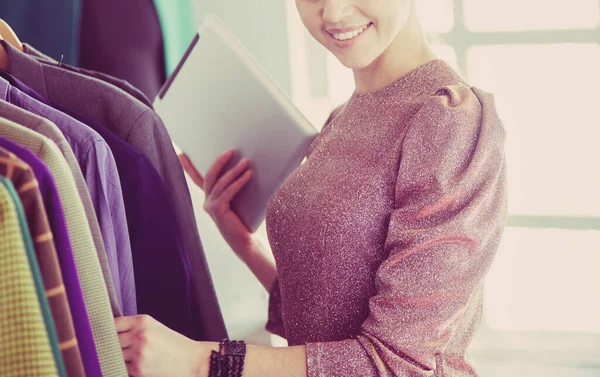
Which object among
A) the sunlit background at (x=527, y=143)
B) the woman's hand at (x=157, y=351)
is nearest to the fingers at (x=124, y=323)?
the woman's hand at (x=157, y=351)

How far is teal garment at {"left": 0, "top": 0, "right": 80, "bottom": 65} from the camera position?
1.01 metres

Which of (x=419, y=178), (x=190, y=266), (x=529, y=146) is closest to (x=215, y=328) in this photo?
(x=190, y=266)

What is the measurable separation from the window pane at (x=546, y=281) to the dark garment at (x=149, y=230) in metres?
0.83

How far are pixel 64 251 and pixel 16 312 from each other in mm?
86

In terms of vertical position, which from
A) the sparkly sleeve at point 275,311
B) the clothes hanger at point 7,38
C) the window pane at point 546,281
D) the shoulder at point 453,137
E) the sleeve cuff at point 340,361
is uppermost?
the clothes hanger at point 7,38

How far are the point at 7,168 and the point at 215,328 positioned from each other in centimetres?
47

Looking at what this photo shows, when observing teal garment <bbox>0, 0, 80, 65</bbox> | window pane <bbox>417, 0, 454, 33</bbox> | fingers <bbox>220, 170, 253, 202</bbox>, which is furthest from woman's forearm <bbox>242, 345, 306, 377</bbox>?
window pane <bbox>417, 0, 454, 33</bbox>

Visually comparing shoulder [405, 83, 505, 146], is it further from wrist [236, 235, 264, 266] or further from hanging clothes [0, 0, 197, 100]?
hanging clothes [0, 0, 197, 100]

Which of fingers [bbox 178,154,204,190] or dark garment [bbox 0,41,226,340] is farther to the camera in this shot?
fingers [bbox 178,154,204,190]

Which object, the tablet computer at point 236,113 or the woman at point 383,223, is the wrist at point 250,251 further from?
the woman at point 383,223

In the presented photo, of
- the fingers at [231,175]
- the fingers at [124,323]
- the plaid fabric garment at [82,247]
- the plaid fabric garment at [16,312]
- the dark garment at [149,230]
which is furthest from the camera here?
the fingers at [231,175]

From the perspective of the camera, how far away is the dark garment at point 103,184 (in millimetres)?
658

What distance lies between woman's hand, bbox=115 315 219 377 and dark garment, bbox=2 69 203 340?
11 centimetres

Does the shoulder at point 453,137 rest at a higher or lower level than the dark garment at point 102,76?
lower
